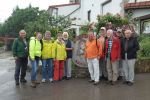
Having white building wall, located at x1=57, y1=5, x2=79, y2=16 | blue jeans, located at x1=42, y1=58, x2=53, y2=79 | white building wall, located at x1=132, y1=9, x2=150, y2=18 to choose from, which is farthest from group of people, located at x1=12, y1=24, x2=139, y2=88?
white building wall, located at x1=57, y1=5, x2=79, y2=16

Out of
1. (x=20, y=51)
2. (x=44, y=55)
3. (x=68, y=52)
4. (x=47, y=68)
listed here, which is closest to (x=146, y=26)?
(x=68, y=52)

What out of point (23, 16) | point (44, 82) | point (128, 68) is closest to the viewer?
point (128, 68)

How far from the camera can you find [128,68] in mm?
12664

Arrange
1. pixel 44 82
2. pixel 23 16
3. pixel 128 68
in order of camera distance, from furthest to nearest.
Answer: pixel 23 16
pixel 44 82
pixel 128 68

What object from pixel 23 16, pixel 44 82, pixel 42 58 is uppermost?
pixel 23 16

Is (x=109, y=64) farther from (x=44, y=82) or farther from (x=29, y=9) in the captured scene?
(x=29, y=9)

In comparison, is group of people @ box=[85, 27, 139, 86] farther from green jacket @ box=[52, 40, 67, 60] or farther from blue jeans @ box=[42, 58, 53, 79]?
blue jeans @ box=[42, 58, 53, 79]

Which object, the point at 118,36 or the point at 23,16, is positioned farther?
the point at 23,16

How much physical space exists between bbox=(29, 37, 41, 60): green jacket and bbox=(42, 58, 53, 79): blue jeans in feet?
1.98

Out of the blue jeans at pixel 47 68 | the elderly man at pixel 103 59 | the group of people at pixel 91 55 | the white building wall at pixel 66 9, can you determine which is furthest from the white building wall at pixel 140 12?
the white building wall at pixel 66 9

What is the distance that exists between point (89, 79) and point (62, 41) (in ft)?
5.45

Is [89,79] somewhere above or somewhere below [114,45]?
below

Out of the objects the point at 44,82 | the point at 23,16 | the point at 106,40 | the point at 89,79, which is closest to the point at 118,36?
the point at 106,40

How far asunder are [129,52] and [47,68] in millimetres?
2919
